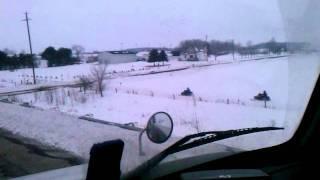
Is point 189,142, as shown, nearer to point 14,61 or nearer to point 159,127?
point 159,127

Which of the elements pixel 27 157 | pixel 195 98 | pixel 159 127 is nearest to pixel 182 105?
pixel 195 98

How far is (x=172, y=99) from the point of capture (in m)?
2.81

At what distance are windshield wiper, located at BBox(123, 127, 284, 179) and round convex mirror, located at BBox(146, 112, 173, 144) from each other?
9 centimetres

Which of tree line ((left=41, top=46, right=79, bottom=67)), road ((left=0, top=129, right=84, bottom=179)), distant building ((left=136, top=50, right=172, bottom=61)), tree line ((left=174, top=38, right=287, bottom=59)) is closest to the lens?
road ((left=0, top=129, right=84, bottom=179))

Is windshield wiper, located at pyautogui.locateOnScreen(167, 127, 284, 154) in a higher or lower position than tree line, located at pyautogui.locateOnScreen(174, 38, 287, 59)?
lower

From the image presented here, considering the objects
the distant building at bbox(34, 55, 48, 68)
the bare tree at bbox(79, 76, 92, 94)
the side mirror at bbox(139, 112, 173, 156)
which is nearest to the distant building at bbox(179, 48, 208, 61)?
the side mirror at bbox(139, 112, 173, 156)

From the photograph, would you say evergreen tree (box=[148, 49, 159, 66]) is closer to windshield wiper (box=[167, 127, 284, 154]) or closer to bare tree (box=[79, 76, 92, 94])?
bare tree (box=[79, 76, 92, 94])

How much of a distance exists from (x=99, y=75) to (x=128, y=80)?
21cm

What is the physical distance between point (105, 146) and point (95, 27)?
81 centimetres

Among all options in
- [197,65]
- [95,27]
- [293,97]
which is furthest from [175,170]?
[293,97]

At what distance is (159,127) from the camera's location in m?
2.45

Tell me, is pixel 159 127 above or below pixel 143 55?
below

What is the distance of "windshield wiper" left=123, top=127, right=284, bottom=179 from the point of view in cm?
240

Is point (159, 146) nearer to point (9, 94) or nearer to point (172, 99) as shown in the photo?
point (172, 99)
